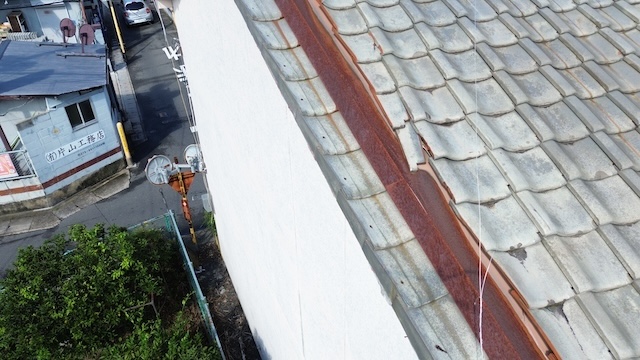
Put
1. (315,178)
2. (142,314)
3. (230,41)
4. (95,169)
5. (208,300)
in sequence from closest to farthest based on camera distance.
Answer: (315,178) < (230,41) < (142,314) < (208,300) < (95,169)

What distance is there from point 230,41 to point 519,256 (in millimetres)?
3863

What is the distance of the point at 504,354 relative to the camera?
7.16 feet

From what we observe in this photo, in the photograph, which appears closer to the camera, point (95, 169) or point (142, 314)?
point (142, 314)

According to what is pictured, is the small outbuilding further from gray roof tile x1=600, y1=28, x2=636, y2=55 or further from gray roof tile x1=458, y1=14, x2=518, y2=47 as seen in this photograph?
gray roof tile x1=600, y1=28, x2=636, y2=55

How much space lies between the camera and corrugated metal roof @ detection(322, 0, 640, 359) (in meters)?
2.32

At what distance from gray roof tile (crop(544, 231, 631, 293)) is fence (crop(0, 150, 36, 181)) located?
14168 mm

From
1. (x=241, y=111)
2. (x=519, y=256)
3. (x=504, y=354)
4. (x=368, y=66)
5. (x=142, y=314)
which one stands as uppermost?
(x=368, y=66)

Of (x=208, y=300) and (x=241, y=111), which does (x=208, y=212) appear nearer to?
(x=208, y=300)

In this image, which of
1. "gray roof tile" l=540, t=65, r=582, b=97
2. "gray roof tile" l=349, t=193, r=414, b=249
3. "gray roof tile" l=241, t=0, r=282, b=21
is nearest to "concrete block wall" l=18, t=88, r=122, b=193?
"gray roof tile" l=241, t=0, r=282, b=21

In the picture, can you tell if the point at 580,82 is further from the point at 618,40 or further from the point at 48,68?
the point at 48,68

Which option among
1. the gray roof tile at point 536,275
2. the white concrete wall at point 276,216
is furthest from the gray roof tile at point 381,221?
the gray roof tile at point 536,275

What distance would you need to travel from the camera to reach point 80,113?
46.1 ft

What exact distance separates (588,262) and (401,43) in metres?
1.77

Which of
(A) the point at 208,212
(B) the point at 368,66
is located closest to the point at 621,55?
(B) the point at 368,66
